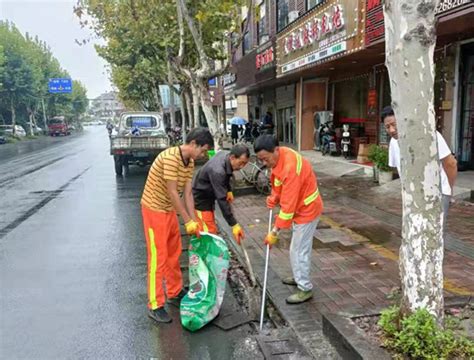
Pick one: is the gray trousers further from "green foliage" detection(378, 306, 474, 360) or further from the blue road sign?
the blue road sign

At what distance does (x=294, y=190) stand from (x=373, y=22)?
636 centimetres

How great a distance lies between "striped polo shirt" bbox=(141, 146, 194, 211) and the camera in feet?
12.5

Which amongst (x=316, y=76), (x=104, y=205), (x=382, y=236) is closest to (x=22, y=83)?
(x=316, y=76)

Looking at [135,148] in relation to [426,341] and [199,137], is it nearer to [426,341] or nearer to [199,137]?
[199,137]

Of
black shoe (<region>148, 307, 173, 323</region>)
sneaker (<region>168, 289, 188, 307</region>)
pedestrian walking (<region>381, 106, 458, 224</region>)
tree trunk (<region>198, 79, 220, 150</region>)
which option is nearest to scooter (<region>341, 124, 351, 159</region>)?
tree trunk (<region>198, 79, 220, 150</region>)

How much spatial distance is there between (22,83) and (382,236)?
3955 centimetres

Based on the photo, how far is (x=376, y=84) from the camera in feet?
39.9

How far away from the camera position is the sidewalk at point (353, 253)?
3912mm

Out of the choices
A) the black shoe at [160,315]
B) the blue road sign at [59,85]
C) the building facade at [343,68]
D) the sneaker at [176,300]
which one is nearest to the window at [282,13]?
the building facade at [343,68]

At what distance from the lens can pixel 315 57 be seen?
1152 cm

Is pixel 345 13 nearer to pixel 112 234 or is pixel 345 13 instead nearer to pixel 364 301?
pixel 112 234

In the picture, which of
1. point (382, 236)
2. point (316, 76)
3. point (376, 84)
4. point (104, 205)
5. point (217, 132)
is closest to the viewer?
point (382, 236)

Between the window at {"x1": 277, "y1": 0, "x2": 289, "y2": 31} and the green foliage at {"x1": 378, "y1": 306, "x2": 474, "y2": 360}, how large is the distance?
15.3 metres

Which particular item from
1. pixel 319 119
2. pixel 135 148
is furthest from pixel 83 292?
pixel 319 119
